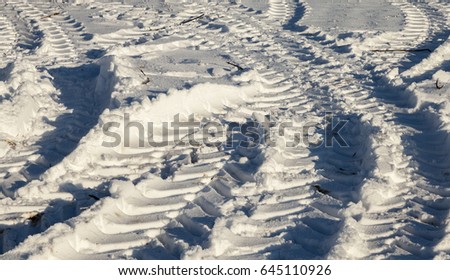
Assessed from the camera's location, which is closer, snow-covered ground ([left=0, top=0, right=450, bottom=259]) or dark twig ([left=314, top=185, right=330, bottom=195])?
snow-covered ground ([left=0, top=0, right=450, bottom=259])

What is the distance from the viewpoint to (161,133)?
14.0 feet

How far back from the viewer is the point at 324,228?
129 inches

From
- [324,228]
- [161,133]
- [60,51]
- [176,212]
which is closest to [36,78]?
[60,51]

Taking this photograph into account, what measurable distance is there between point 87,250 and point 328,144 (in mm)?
1949

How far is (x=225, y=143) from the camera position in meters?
4.14

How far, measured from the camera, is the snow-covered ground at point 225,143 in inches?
126

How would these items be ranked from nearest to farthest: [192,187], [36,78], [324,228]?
[324,228] → [192,187] → [36,78]

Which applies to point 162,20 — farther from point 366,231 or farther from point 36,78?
point 366,231

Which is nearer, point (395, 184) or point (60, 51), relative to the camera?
point (395, 184)

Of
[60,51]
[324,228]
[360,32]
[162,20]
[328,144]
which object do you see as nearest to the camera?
[324,228]

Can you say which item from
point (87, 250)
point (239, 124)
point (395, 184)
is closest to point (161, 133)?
point (239, 124)

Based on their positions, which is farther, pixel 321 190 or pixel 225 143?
pixel 225 143

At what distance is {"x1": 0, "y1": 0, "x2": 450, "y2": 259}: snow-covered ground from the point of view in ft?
10.5

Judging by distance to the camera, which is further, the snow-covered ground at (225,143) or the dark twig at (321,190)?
the dark twig at (321,190)
